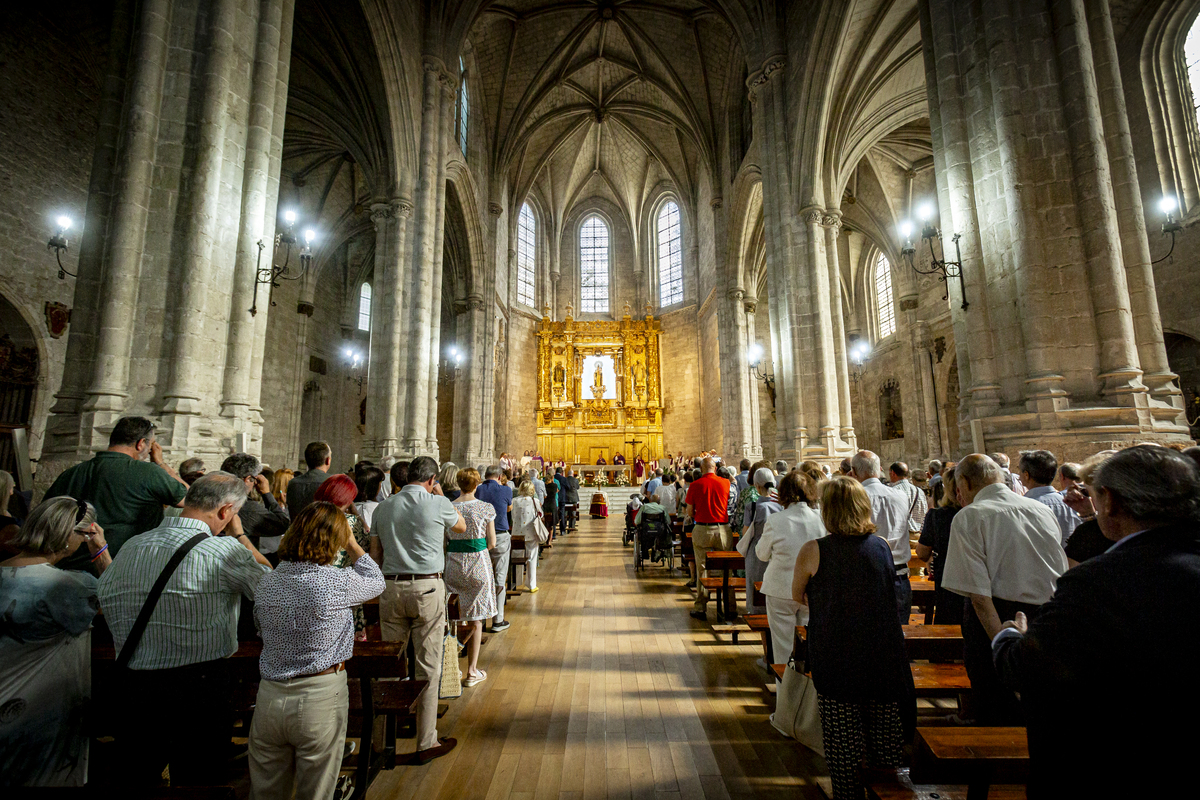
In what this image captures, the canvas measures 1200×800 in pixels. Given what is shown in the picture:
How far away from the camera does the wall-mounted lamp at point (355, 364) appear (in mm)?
20453

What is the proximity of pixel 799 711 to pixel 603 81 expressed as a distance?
932 inches

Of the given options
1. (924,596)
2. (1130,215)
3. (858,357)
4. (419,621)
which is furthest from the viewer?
(858,357)

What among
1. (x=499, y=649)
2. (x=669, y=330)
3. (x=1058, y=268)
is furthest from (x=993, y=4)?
(x=669, y=330)

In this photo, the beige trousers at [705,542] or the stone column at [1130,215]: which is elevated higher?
the stone column at [1130,215]

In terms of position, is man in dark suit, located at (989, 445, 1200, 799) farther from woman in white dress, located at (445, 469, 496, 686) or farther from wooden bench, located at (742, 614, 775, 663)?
woman in white dress, located at (445, 469, 496, 686)

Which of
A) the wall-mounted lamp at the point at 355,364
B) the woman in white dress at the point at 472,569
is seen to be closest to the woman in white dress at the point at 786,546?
the woman in white dress at the point at 472,569

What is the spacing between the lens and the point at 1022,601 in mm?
2316

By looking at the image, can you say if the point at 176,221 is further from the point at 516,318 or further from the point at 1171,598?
the point at 516,318

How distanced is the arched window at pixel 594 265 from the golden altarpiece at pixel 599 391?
6.11 ft

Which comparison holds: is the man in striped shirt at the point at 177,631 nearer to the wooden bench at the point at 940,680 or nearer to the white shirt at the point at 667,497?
the wooden bench at the point at 940,680

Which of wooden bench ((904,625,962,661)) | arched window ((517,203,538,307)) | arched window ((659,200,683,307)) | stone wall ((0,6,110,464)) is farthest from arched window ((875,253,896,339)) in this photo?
stone wall ((0,6,110,464))

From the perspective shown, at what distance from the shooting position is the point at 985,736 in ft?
6.20

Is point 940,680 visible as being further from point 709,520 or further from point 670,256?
point 670,256

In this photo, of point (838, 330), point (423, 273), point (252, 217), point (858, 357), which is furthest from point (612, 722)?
point (858, 357)
